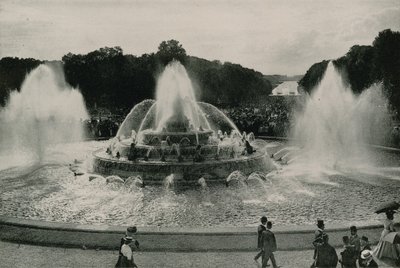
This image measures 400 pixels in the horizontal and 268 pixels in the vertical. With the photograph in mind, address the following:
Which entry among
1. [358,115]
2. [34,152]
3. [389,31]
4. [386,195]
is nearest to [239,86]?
[389,31]

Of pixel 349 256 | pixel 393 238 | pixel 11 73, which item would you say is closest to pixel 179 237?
pixel 349 256

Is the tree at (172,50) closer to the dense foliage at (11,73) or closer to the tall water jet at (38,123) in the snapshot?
the dense foliage at (11,73)

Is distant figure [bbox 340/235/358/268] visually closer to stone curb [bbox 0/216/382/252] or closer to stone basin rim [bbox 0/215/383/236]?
stone curb [bbox 0/216/382/252]

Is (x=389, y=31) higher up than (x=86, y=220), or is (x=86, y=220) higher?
(x=389, y=31)

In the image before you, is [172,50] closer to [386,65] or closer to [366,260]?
[386,65]

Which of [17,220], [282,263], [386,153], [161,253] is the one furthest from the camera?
[386,153]

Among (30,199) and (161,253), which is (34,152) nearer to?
(30,199)

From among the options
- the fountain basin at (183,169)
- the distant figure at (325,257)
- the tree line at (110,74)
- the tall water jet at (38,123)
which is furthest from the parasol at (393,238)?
the tree line at (110,74)
